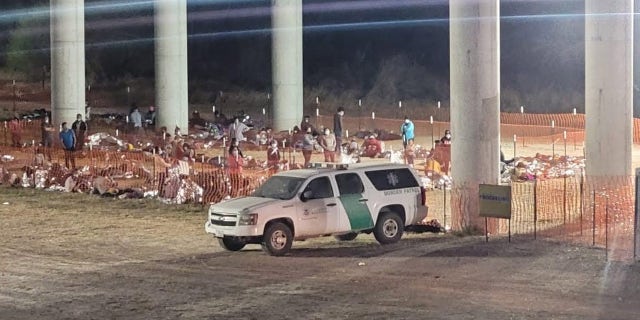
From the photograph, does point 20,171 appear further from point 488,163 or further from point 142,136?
point 488,163

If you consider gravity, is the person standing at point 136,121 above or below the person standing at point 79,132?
above

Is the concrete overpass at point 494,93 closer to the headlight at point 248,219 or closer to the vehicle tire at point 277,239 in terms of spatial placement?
the vehicle tire at point 277,239

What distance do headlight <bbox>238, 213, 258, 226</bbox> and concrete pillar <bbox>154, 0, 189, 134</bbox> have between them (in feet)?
103

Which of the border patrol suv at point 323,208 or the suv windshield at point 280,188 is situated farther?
the suv windshield at point 280,188

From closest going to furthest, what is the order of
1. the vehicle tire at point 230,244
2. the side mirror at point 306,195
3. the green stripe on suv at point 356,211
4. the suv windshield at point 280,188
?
the side mirror at point 306,195 < the suv windshield at point 280,188 < the vehicle tire at point 230,244 < the green stripe on suv at point 356,211

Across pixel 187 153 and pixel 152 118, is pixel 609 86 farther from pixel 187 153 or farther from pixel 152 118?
pixel 152 118

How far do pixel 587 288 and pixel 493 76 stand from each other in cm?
853

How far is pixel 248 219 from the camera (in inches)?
828

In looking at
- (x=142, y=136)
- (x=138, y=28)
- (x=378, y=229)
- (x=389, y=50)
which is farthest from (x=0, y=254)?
(x=138, y=28)

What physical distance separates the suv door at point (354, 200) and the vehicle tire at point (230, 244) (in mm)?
2094

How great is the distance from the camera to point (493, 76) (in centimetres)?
2512

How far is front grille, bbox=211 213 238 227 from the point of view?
69.7ft

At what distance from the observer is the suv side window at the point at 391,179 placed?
22641 mm

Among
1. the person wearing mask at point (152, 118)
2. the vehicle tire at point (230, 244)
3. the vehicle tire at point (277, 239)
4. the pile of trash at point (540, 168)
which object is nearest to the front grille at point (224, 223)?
the vehicle tire at point (230, 244)
